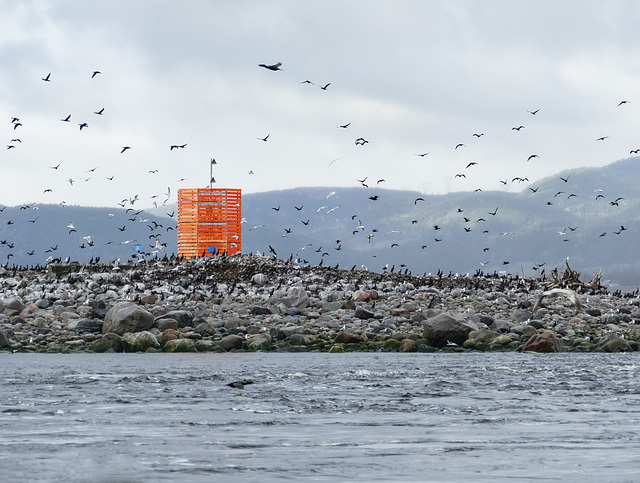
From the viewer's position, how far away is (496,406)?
17.4m

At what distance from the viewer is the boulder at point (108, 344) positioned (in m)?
33.9

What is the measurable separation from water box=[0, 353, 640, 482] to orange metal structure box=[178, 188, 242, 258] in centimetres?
4545

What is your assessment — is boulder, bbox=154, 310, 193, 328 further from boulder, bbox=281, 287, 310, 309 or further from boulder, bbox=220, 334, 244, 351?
boulder, bbox=281, 287, 310, 309

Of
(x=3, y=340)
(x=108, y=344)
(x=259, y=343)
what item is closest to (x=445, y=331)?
(x=259, y=343)

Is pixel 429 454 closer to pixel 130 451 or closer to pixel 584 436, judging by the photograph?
pixel 584 436

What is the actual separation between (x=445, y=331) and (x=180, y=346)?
9.76 meters

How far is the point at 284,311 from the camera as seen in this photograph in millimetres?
41312

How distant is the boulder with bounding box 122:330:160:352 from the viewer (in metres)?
33.6

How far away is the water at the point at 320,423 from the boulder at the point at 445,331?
24.0 feet

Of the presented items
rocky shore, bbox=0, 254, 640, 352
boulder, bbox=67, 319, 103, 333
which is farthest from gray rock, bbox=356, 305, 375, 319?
boulder, bbox=67, 319, 103, 333

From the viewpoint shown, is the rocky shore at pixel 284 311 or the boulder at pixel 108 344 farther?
the rocky shore at pixel 284 311

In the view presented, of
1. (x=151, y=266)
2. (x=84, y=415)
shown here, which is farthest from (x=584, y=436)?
(x=151, y=266)

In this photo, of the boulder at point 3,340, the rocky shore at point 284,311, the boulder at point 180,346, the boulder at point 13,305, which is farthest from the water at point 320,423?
the boulder at point 13,305

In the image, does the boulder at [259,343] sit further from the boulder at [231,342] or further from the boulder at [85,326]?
the boulder at [85,326]
